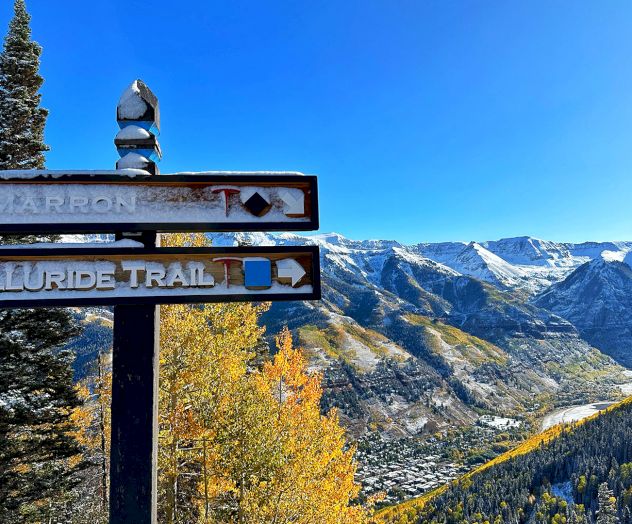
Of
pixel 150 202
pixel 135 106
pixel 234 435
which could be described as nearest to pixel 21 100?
pixel 234 435

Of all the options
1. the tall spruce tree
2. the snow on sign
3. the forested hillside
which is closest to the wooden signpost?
the snow on sign

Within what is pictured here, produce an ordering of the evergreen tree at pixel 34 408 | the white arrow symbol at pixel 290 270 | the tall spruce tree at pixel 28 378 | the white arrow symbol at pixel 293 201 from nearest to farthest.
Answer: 1. the white arrow symbol at pixel 290 270
2. the white arrow symbol at pixel 293 201
3. the evergreen tree at pixel 34 408
4. the tall spruce tree at pixel 28 378

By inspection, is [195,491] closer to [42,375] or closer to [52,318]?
[42,375]

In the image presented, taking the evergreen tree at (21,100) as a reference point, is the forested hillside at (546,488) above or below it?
below

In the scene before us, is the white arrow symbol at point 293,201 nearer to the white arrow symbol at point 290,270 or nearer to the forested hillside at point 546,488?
the white arrow symbol at point 290,270

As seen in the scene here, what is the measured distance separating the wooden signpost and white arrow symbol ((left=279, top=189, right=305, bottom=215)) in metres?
0.01

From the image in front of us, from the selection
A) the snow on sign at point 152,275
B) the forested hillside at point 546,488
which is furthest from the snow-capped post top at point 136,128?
the forested hillside at point 546,488

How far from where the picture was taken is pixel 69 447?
1572 cm

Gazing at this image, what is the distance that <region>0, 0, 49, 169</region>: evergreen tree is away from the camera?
15750 mm

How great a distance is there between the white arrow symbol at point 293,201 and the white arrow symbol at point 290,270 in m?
0.51

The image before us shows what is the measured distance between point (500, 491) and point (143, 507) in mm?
200805

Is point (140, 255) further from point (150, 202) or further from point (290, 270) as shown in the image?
point (290, 270)

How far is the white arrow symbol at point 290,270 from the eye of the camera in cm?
447

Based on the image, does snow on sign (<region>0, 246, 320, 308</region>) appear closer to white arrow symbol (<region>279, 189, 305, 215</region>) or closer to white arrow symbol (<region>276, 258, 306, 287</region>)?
white arrow symbol (<region>276, 258, 306, 287</region>)
